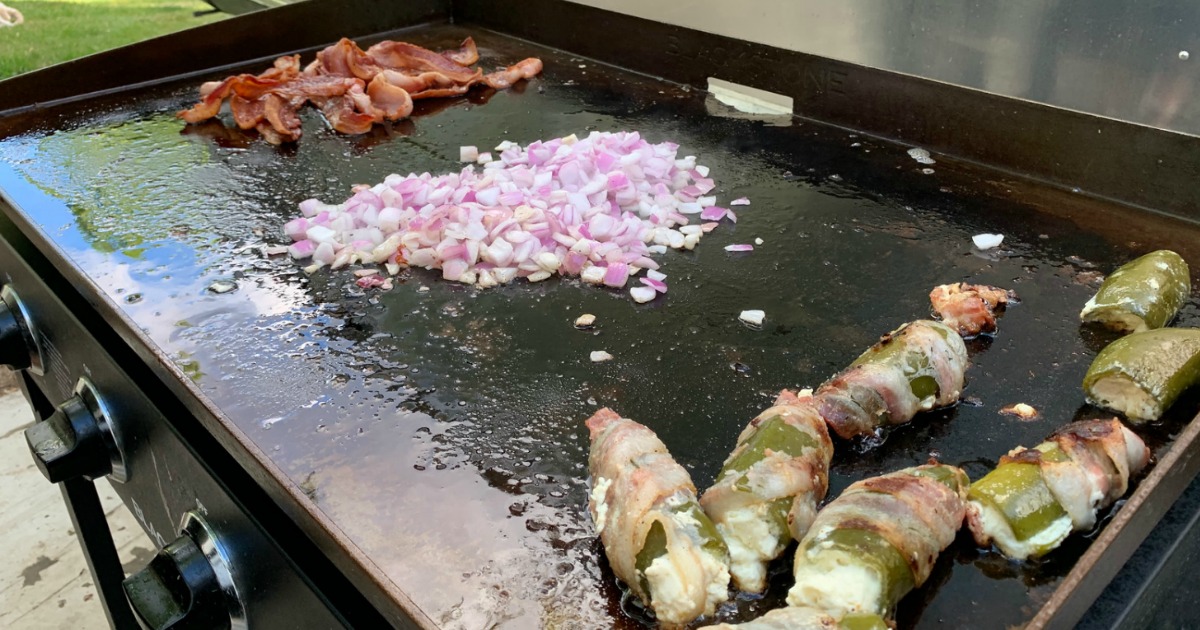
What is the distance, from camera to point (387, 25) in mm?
4371

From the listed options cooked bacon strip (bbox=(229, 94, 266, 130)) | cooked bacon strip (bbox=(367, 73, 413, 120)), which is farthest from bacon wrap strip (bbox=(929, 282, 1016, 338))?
cooked bacon strip (bbox=(229, 94, 266, 130))

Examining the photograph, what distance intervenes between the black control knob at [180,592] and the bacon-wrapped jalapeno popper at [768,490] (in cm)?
95

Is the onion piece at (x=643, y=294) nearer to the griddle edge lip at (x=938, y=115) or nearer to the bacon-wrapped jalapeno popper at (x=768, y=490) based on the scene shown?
the bacon-wrapped jalapeno popper at (x=768, y=490)

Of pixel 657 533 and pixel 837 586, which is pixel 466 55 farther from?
pixel 837 586

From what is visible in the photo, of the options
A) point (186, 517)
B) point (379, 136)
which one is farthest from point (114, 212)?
point (186, 517)

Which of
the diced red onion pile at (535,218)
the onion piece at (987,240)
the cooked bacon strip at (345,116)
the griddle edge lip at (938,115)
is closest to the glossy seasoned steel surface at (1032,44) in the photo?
the griddle edge lip at (938,115)

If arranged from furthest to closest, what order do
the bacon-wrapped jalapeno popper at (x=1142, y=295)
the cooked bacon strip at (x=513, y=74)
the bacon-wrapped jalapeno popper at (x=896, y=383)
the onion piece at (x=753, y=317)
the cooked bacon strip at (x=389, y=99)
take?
the cooked bacon strip at (x=513, y=74) < the cooked bacon strip at (x=389, y=99) < the onion piece at (x=753, y=317) < the bacon-wrapped jalapeno popper at (x=1142, y=295) < the bacon-wrapped jalapeno popper at (x=896, y=383)

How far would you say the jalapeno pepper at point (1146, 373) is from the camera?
62.6 inches

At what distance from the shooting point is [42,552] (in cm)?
382

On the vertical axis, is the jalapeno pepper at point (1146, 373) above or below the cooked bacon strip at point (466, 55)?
above

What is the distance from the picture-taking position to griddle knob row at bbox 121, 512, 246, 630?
5.37 feet

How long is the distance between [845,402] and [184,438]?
1282mm

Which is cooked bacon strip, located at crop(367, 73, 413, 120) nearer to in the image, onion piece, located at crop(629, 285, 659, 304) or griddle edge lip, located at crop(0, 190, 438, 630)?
griddle edge lip, located at crop(0, 190, 438, 630)

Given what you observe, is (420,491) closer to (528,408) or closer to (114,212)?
(528,408)
